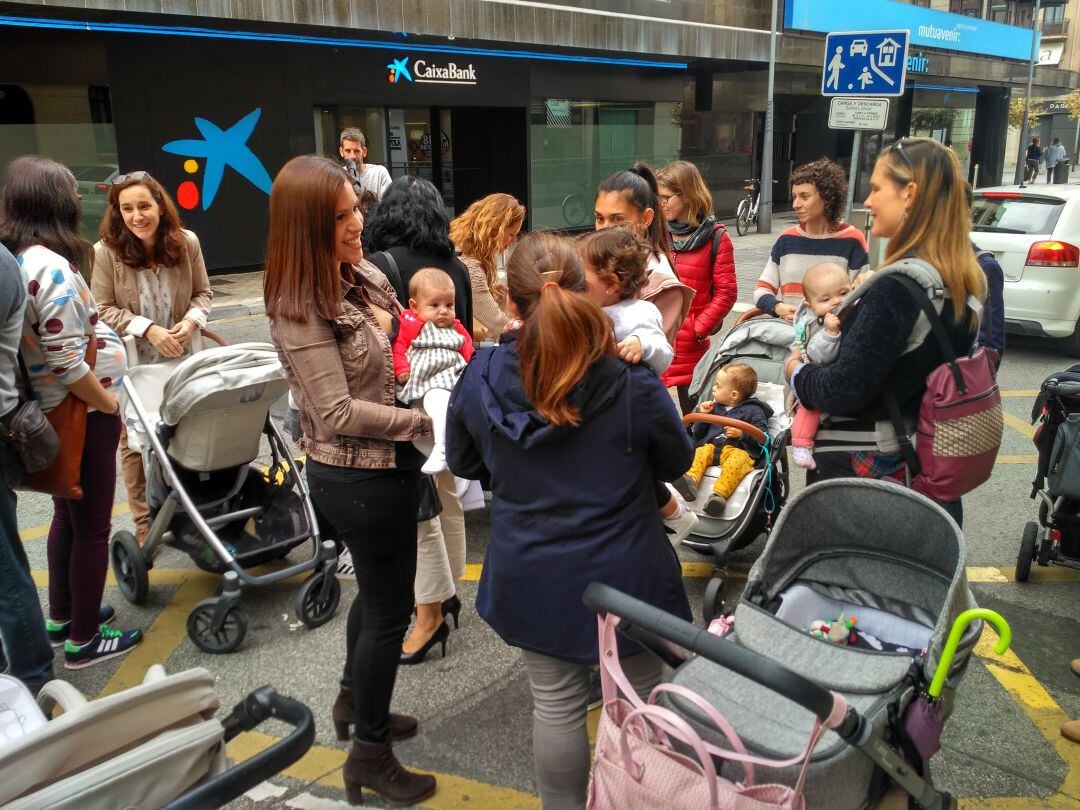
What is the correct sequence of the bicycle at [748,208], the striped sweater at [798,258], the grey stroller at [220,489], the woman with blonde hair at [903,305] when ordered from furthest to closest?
the bicycle at [748,208], the striped sweater at [798,258], the grey stroller at [220,489], the woman with blonde hair at [903,305]

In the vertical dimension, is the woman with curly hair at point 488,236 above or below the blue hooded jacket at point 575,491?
above

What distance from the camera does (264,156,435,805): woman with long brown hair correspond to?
2383mm

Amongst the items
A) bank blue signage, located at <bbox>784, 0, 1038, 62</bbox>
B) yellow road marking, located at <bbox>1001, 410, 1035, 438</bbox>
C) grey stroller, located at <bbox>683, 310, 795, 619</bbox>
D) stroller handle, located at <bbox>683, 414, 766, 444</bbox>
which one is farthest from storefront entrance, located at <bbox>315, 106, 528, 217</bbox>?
stroller handle, located at <bbox>683, 414, 766, 444</bbox>

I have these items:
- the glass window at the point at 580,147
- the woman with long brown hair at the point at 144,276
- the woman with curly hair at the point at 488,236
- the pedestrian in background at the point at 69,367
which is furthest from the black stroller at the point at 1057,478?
the glass window at the point at 580,147

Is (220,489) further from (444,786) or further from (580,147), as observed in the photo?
(580,147)

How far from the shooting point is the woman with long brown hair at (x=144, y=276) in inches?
164

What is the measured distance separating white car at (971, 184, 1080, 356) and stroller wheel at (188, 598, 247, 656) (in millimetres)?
7593

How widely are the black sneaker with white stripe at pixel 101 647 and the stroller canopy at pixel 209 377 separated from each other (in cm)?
92

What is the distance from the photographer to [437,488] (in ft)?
12.0

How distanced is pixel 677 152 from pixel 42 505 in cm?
1751

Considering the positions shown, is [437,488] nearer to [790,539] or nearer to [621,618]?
[790,539]

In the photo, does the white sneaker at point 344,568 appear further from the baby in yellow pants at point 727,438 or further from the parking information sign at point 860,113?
the parking information sign at point 860,113

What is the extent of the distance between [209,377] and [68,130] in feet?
33.4

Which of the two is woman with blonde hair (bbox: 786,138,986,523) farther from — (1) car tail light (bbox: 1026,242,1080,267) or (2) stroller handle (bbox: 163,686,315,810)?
(1) car tail light (bbox: 1026,242,1080,267)
